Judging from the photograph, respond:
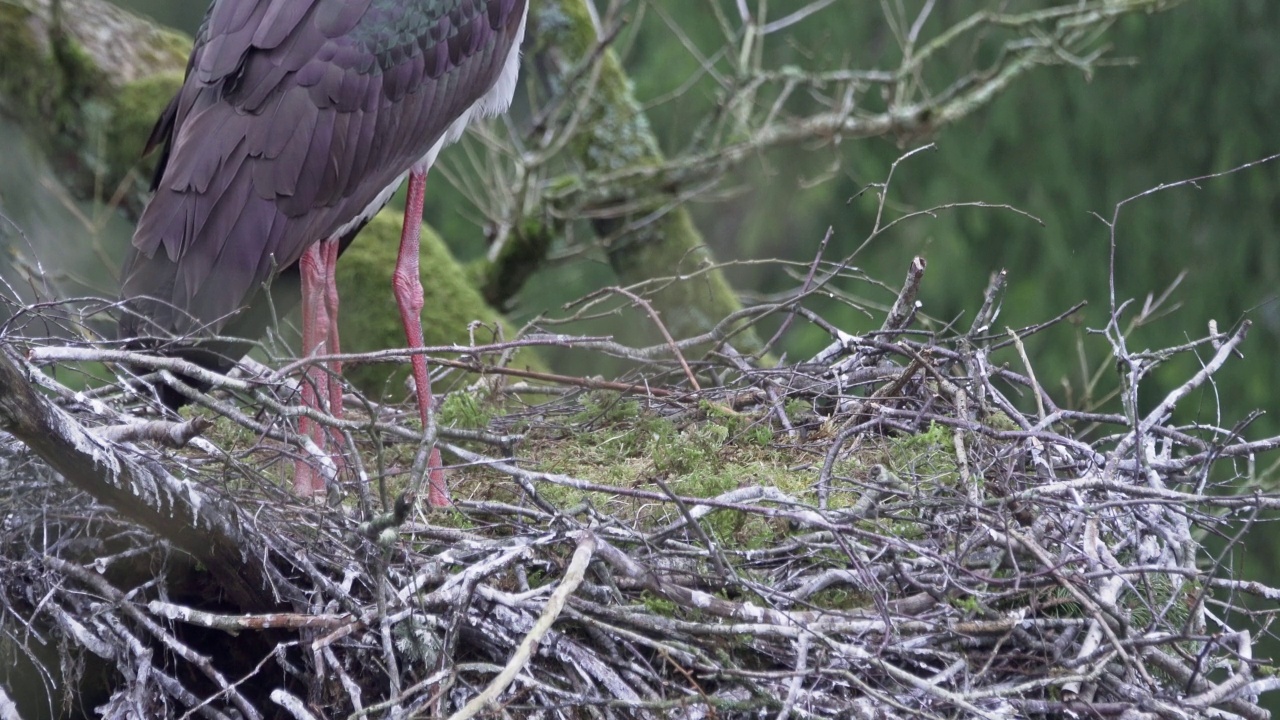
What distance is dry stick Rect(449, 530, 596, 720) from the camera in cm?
185

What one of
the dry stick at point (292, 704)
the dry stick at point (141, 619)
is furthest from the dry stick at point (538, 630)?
the dry stick at point (141, 619)

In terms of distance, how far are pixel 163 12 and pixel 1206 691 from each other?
8889mm

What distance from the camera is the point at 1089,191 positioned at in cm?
735

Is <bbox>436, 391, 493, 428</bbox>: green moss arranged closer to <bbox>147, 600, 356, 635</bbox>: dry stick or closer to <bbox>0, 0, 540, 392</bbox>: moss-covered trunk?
<bbox>147, 600, 356, 635</bbox>: dry stick

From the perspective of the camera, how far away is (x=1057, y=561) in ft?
7.94

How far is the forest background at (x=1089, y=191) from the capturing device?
7004mm

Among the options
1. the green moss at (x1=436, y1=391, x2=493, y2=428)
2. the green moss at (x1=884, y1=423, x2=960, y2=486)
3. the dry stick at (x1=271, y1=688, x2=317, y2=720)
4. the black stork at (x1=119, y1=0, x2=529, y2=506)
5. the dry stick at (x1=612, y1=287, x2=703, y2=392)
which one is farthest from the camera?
the green moss at (x1=436, y1=391, x2=493, y2=428)

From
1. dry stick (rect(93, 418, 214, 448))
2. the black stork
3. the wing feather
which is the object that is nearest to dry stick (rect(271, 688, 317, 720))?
dry stick (rect(93, 418, 214, 448))

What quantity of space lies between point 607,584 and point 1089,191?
5716mm

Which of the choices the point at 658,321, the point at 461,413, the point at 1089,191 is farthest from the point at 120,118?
the point at 1089,191

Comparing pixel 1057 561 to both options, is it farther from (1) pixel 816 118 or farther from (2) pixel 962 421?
(1) pixel 816 118

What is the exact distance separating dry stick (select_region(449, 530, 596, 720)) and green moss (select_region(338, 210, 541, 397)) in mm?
2605

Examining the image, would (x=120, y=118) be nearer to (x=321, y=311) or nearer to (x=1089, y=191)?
(x=321, y=311)

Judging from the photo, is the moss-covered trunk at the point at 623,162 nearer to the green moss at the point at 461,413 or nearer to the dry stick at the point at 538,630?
the green moss at the point at 461,413
